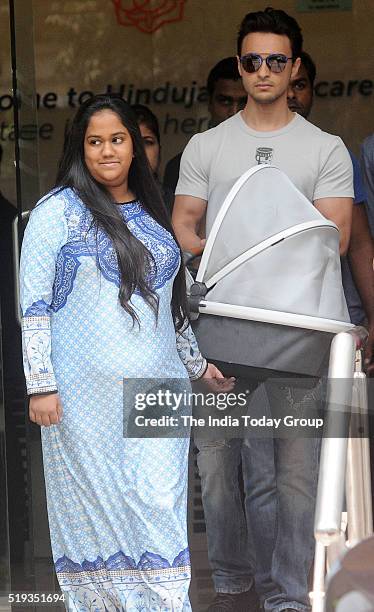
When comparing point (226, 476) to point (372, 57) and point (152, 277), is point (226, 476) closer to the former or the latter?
point (152, 277)

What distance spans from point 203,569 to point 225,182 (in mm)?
1456

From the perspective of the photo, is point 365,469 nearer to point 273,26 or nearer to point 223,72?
point 273,26

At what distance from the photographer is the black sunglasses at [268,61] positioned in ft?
13.4

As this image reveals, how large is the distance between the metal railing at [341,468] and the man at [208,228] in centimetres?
93

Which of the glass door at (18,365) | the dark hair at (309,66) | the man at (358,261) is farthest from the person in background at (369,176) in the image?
the glass door at (18,365)

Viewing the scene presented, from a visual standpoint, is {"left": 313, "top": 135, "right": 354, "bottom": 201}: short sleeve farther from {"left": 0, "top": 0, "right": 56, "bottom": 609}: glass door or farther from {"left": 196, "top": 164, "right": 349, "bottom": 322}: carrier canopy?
{"left": 0, "top": 0, "right": 56, "bottom": 609}: glass door

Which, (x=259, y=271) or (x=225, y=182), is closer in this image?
(x=259, y=271)

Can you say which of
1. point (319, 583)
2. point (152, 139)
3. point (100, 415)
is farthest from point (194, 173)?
point (319, 583)

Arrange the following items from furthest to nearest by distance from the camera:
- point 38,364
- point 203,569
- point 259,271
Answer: point 203,569 < point 259,271 < point 38,364

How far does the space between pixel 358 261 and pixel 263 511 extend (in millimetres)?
1004

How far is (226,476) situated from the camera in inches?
163

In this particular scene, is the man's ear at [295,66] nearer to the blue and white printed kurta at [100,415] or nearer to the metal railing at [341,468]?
the blue and white printed kurta at [100,415]

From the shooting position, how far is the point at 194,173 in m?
4.20

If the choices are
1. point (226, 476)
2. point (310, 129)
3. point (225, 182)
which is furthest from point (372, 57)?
point (226, 476)
